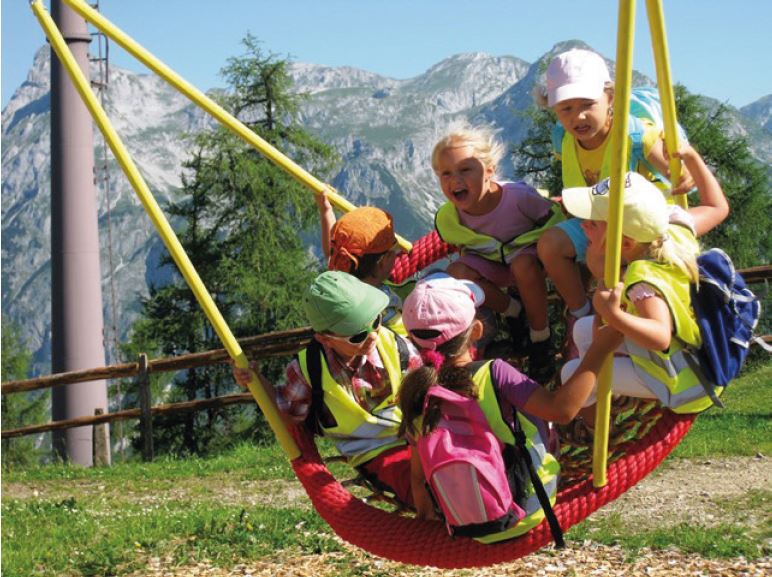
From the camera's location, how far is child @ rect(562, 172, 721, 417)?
8.86 ft

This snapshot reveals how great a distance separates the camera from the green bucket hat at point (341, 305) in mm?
3072

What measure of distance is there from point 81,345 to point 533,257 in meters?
10.5

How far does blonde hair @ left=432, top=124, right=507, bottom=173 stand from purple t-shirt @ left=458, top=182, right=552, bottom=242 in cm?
16

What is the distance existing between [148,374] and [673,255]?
9.45 m

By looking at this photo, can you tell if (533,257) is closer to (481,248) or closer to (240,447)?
(481,248)

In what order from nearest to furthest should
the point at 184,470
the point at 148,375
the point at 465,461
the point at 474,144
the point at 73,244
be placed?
the point at 465,461, the point at 474,144, the point at 184,470, the point at 148,375, the point at 73,244

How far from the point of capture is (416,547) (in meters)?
3.00

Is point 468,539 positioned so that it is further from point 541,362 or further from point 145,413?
point 145,413

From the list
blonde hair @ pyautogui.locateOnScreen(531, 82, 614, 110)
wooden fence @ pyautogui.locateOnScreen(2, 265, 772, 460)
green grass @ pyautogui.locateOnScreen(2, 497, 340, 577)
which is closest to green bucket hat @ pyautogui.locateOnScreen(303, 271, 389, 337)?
blonde hair @ pyautogui.locateOnScreen(531, 82, 614, 110)

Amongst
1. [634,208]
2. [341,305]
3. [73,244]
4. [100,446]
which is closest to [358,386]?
[341,305]

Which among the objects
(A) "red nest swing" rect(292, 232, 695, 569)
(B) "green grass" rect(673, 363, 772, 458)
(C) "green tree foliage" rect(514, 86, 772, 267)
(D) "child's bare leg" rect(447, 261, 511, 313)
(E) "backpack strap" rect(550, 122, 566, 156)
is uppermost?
(C) "green tree foliage" rect(514, 86, 772, 267)

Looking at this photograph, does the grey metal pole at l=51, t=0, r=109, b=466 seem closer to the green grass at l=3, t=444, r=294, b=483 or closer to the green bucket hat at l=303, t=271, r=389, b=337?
the green grass at l=3, t=444, r=294, b=483

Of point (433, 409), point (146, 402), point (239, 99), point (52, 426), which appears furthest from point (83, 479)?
point (239, 99)

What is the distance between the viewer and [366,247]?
12.0ft
